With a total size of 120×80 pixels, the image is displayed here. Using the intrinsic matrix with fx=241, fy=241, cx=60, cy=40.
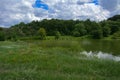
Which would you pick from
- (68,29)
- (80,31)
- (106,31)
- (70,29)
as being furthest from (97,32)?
(70,29)

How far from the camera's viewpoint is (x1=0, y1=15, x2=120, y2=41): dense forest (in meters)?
132

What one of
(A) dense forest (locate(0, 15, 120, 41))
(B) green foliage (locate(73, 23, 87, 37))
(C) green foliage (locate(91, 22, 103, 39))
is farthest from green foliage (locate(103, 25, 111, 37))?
(B) green foliage (locate(73, 23, 87, 37))

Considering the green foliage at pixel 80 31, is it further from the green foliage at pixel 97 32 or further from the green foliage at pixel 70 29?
the green foliage at pixel 97 32

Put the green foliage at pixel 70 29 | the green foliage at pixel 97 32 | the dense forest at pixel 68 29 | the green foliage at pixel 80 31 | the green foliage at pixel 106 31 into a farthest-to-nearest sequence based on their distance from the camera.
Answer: the green foliage at pixel 80 31 < the green foliage at pixel 70 29 < the green foliage at pixel 106 31 < the dense forest at pixel 68 29 < the green foliage at pixel 97 32

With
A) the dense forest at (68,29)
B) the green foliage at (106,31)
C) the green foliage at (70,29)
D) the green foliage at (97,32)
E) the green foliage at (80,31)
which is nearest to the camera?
the green foliage at (97,32)

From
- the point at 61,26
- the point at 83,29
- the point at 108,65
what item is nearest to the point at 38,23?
the point at 61,26

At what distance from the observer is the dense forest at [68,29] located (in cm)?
13211

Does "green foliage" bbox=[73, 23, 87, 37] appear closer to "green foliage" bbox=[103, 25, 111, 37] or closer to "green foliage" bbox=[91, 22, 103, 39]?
"green foliage" bbox=[91, 22, 103, 39]

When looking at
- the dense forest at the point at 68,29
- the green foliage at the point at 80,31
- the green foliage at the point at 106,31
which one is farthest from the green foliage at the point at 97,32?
the green foliage at the point at 80,31

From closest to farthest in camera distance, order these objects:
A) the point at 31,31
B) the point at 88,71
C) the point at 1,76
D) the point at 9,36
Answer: the point at 1,76
the point at 88,71
the point at 9,36
the point at 31,31

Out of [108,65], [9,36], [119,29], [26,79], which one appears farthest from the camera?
[119,29]

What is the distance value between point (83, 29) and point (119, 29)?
2079cm

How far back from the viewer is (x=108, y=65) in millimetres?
21953

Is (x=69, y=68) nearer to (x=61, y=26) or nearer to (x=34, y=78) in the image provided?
(x=34, y=78)
